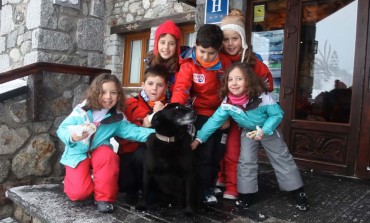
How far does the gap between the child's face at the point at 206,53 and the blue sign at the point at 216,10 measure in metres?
1.97

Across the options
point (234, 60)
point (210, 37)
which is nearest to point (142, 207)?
point (210, 37)

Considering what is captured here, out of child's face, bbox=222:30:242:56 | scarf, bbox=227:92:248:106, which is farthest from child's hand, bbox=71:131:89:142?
child's face, bbox=222:30:242:56

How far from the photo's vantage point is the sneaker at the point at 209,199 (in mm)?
2879

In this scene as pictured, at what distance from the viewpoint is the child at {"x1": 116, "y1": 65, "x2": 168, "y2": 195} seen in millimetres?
2973

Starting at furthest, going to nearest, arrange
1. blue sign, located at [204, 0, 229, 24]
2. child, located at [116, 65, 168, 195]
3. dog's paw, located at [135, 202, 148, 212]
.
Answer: blue sign, located at [204, 0, 229, 24], child, located at [116, 65, 168, 195], dog's paw, located at [135, 202, 148, 212]

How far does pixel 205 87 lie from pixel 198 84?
0.22 ft

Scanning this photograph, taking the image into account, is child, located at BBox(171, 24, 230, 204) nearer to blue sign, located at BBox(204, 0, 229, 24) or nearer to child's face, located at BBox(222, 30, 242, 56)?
child's face, located at BBox(222, 30, 242, 56)

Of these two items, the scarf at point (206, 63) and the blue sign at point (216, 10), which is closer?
the scarf at point (206, 63)

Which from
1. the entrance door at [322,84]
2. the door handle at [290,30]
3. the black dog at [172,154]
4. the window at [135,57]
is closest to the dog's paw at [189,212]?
the black dog at [172,154]

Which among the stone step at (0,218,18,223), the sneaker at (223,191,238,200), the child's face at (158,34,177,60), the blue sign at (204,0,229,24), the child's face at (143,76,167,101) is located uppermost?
the blue sign at (204,0,229,24)

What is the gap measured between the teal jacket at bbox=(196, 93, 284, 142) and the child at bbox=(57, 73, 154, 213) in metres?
0.54

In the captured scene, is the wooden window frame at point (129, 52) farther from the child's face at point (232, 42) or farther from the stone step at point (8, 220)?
the child's face at point (232, 42)

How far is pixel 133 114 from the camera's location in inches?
125

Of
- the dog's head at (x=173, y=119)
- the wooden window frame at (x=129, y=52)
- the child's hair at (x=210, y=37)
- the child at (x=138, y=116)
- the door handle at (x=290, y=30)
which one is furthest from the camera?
the wooden window frame at (x=129, y=52)
